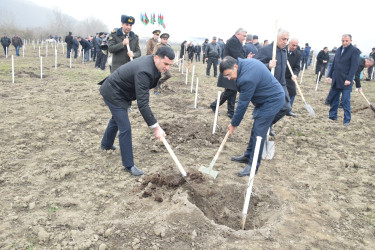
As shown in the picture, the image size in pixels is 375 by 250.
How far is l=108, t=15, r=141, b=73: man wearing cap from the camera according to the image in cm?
600

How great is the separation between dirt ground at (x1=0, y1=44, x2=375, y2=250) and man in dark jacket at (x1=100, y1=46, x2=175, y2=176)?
0.57 m

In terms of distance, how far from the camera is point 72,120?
20.5 ft

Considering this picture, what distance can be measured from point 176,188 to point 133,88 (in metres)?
1.45

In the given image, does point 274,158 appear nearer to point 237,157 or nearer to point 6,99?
point 237,157

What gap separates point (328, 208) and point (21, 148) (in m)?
4.73

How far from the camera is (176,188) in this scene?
3750 mm

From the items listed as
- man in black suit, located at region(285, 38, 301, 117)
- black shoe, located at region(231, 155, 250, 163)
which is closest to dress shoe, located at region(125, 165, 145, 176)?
black shoe, located at region(231, 155, 250, 163)

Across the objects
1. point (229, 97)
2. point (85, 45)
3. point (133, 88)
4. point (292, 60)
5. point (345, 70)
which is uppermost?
point (85, 45)

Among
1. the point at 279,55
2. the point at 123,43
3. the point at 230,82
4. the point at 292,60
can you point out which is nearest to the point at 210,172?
the point at 279,55

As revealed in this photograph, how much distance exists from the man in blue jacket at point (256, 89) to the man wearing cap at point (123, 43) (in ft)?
10.3

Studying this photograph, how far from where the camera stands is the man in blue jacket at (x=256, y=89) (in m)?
3.56

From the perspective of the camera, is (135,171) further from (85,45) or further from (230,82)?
(85,45)

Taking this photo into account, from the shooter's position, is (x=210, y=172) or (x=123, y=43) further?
(x=123, y=43)

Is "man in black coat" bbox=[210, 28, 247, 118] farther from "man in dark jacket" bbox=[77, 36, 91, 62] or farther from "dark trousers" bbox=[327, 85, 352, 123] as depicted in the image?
"man in dark jacket" bbox=[77, 36, 91, 62]
